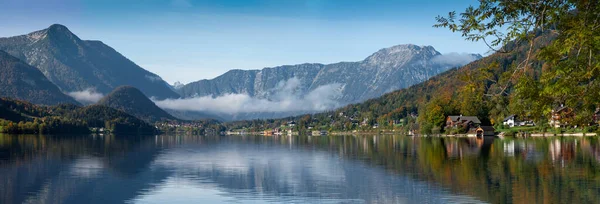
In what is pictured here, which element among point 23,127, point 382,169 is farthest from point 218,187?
point 23,127

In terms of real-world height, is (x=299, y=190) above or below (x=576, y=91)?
below

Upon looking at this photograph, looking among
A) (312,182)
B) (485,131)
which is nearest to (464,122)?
(485,131)

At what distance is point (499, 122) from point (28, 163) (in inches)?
5738

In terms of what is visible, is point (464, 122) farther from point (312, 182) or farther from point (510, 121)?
point (312, 182)

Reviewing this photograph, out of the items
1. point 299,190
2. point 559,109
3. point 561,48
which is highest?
point 561,48

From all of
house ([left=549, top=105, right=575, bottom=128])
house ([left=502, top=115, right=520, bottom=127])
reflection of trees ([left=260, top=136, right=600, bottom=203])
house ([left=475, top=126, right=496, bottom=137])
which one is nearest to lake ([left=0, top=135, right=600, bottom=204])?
reflection of trees ([left=260, top=136, right=600, bottom=203])

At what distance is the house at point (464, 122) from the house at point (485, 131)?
4.10 m

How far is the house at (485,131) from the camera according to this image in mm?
154875

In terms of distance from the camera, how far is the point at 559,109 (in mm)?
21703

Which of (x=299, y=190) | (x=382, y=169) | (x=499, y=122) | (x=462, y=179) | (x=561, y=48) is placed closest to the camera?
(x=561, y=48)

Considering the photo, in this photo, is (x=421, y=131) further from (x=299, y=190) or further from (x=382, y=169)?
(x=299, y=190)

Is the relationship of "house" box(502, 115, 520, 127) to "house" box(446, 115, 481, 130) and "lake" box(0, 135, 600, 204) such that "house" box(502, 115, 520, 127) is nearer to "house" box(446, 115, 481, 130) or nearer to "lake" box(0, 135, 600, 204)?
"house" box(446, 115, 481, 130)

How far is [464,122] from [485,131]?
724 cm

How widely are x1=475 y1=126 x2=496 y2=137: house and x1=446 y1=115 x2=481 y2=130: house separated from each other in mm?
4102
